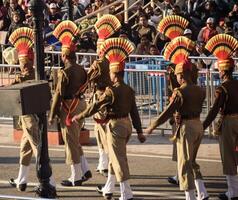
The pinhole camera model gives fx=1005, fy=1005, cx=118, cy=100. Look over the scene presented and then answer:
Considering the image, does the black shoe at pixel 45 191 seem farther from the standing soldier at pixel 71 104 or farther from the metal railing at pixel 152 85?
the metal railing at pixel 152 85

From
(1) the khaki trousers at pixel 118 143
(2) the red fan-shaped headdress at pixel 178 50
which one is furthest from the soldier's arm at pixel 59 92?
(2) the red fan-shaped headdress at pixel 178 50

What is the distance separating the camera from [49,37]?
24266 millimetres

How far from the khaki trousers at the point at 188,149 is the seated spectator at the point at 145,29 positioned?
34.4 feet

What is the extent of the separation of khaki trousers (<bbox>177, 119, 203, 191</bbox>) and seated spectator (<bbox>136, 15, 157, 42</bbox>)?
34.4 ft

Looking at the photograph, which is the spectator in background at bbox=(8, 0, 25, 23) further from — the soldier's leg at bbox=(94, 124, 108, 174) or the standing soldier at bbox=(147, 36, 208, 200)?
the standing soldier at bbox=(147, 36, 208, 200)

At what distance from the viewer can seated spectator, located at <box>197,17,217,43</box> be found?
2194cm

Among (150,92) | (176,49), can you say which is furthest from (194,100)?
(150,92)

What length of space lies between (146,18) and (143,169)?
30.7 feet

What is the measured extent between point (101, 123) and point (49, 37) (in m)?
10.8

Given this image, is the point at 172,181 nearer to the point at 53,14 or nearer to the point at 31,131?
the point at 31,131

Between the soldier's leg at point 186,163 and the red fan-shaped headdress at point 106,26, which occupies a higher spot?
the red fan-shaped headdress at point 106,26

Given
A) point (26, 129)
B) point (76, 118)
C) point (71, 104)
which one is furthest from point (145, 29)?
point (76, 118)

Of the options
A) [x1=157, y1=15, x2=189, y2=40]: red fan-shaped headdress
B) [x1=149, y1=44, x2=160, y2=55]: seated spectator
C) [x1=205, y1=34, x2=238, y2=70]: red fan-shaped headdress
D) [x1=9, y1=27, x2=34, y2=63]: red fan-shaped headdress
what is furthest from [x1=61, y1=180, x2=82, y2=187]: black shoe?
[x1=149, y1=44, x2=160, y2=55]: seated spectator

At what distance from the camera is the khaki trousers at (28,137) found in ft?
45.1
